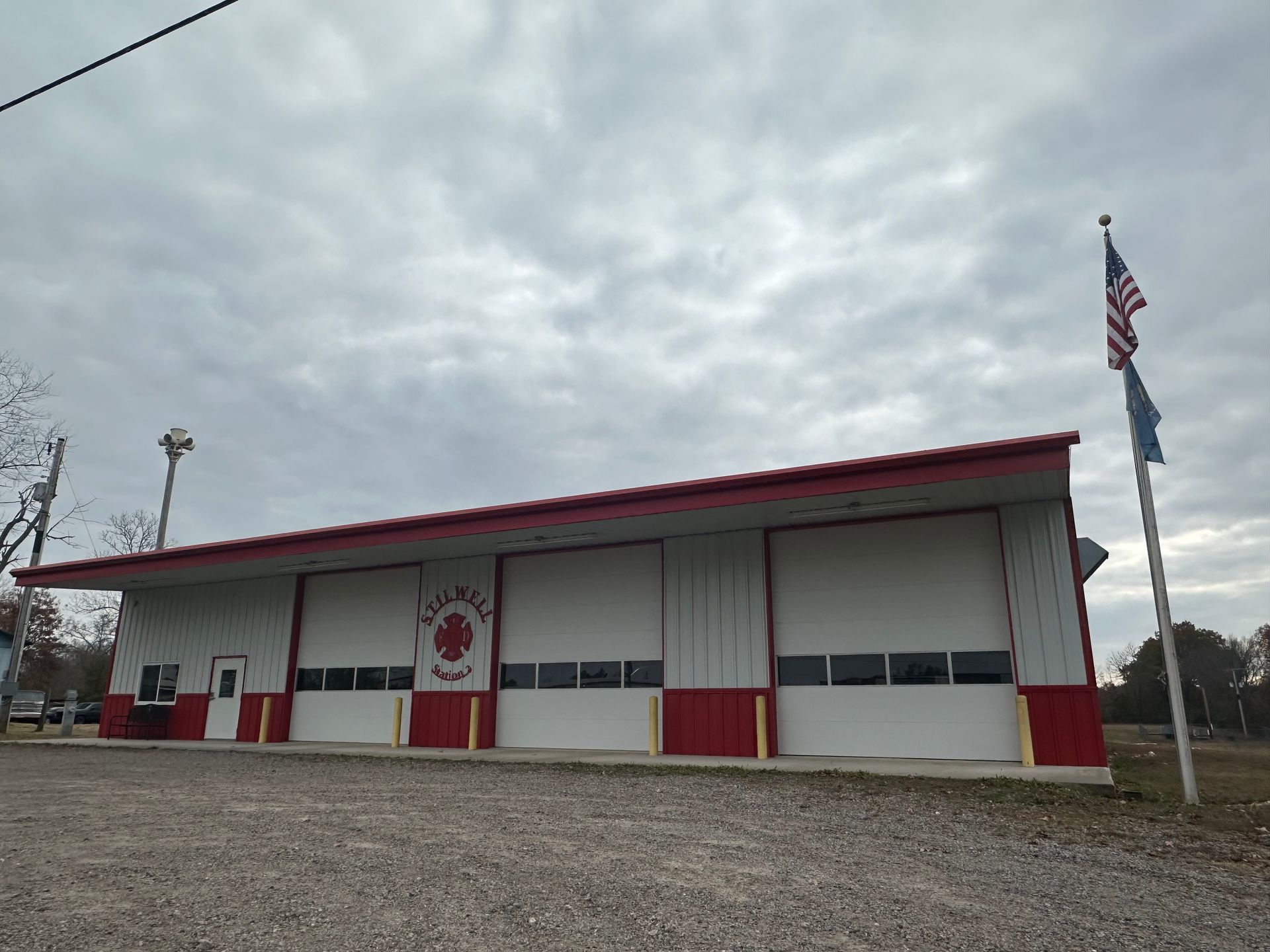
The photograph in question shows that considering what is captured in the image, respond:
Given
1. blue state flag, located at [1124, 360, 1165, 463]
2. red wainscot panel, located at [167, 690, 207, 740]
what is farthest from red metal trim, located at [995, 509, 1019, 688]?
red wainscot panel, located at [167, 690, 207, 740]

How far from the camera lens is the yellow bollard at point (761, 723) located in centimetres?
1576

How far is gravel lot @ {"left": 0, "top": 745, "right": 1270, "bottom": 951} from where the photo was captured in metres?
5.13

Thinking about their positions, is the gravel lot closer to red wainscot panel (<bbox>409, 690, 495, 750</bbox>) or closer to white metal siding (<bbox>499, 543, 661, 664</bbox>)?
white metal siding (<bbox>499, 543, 661, 664</bbox>)

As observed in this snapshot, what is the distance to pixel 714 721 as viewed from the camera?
1658cm

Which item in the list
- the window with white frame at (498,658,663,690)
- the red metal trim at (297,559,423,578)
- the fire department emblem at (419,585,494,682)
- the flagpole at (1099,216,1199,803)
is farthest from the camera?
the red metal trim at (297,559,423,578)

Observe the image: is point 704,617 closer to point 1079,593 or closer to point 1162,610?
point 1079,593

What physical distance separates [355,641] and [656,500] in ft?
33.9

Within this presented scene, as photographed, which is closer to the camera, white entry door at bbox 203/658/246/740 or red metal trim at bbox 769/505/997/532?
red metal trim at bbox 769/505/997/532

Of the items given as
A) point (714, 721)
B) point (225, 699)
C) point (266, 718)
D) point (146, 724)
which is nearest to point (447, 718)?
point (266, 718)

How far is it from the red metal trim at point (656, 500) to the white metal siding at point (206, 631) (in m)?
2.42

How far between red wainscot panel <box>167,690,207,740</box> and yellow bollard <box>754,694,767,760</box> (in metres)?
16.1

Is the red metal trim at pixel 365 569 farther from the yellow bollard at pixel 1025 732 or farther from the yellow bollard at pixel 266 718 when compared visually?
the yellow bollard at pixel 1025 732

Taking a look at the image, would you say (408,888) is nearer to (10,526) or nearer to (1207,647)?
(10,526)

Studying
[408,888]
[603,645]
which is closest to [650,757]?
[603,645]
